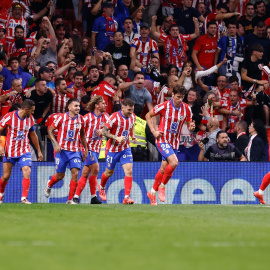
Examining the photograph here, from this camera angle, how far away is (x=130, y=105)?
14.2 metres

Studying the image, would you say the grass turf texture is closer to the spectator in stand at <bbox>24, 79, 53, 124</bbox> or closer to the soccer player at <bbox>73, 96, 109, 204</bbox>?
the soccer player at <bbox>73, 96, 109, 204</bbox>

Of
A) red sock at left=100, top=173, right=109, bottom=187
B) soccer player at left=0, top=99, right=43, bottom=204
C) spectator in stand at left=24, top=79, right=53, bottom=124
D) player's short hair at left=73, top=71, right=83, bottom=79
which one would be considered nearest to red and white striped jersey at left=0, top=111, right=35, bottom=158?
soccer player at left=0, top=99, right=43, bottom=204

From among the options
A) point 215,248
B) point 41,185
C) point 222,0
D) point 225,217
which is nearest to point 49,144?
point 41,185

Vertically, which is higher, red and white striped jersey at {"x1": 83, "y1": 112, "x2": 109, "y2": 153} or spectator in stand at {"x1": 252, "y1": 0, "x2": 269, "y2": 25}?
spectator in stand at {"x1": 252, "y1": 0, "x2": 269, "y2": 25}

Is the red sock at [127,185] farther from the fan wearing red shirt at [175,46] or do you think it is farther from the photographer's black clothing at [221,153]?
the fan wearing red shirt at [175,46]

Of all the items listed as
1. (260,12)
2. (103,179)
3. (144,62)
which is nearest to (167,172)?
(103,179)

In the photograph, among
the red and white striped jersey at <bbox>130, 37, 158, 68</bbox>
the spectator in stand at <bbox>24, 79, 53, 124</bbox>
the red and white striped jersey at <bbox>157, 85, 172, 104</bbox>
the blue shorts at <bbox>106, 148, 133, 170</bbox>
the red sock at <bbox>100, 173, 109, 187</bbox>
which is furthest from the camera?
the red and white striped jersey at <bbox>130, 37, 158, 68</bbox>

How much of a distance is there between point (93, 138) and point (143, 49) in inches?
189

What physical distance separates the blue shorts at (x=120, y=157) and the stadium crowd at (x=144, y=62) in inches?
73.8

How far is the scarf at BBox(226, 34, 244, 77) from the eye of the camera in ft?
64.5

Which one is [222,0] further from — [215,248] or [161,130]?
[215,248]

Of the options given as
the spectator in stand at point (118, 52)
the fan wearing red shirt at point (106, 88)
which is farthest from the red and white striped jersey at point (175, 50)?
the fan wearing red shirt at point (106, 88)

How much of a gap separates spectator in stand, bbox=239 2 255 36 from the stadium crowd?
3 centimetres

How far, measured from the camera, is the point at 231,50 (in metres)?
19.7
